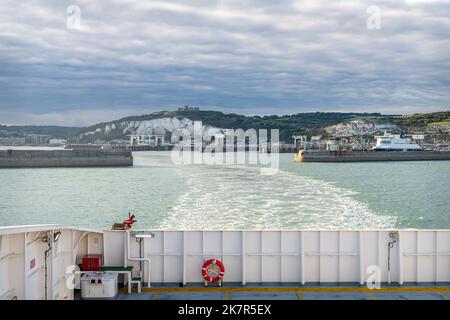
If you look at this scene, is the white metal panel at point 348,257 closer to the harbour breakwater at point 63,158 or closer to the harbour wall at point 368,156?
the harbour breakwater at point 63,158

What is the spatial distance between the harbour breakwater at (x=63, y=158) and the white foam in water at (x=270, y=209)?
4891 centimetres

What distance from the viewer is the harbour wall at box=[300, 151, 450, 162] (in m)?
121

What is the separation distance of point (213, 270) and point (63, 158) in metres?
90.5

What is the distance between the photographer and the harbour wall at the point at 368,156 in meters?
121

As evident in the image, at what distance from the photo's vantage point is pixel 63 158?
9681cm

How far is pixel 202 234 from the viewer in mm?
12227

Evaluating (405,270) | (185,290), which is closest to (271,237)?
(185,290)

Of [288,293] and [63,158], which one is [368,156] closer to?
[63,158]
